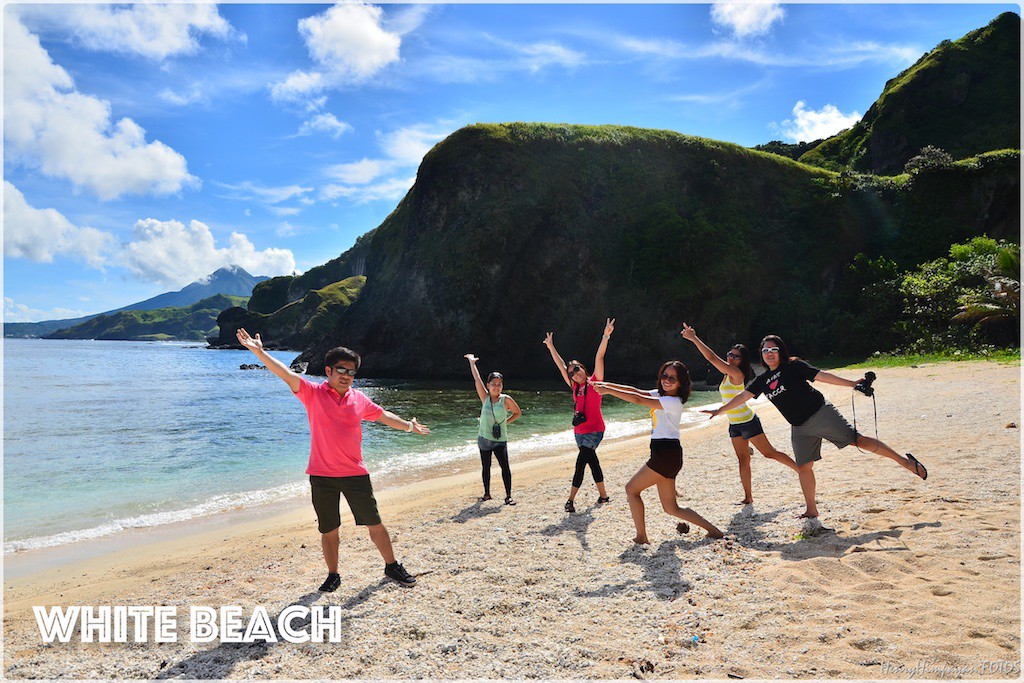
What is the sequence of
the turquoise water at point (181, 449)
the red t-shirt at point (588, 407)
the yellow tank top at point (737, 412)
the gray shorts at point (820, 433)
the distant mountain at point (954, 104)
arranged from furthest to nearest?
1. the distant mountain at point (954, 104)
2. the turquoise water at point (181, 449)
3. the red t-shirt at point (588, 407)
4. the yellow tank top at point (737, 412)
5. the gray shorts at point (820, 433)

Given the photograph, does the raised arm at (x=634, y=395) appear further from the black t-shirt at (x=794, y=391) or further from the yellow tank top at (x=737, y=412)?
the yellow tank top at (x=737, y=412)

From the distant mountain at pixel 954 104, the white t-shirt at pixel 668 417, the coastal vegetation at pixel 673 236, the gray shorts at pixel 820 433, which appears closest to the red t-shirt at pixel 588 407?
the white t-shirt at pixel 668 417

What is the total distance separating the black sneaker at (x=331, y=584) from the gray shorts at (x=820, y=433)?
16.7 ft

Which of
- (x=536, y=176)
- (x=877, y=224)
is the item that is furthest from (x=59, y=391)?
(x=877, y=224)

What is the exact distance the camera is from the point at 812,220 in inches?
1780

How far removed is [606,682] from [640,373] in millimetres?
40822

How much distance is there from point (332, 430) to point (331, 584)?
64.4 inches

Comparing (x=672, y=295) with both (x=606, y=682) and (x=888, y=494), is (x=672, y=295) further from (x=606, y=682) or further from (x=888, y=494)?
(x=606, y=682)

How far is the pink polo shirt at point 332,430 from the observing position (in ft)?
15.8

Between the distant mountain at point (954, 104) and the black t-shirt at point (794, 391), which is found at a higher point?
the distant mountain at point (954, 104)

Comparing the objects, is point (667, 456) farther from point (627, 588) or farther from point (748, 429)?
point (748, 429)

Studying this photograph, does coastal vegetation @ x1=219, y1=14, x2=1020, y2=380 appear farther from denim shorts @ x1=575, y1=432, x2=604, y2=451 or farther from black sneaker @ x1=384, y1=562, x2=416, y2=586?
black sneaker @ x1=384, y1=562, x2=416, y2=586

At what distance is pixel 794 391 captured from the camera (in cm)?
613

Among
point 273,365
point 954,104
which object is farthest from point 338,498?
point 954,104
